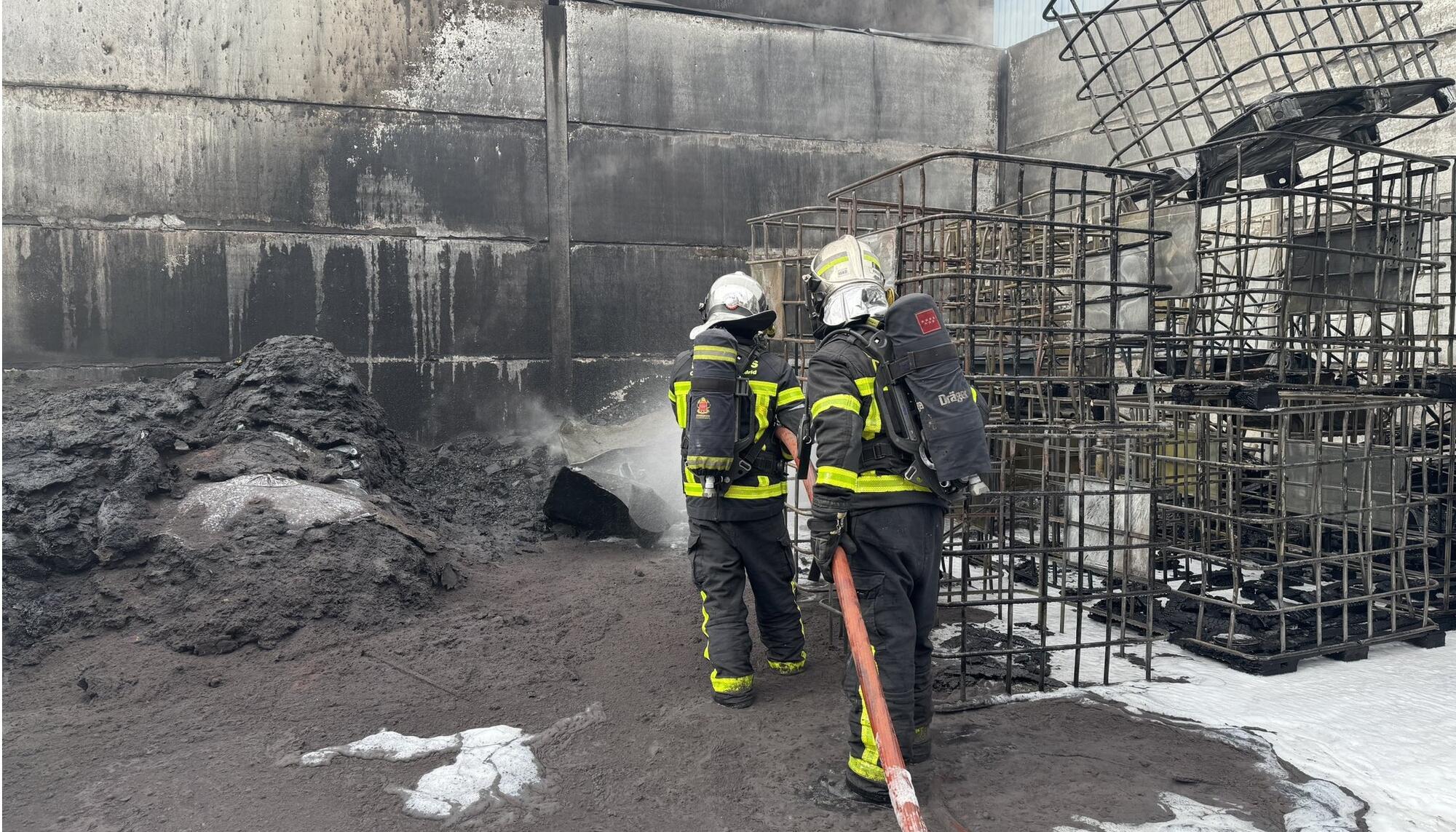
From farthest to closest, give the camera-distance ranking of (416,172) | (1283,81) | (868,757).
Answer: (416,172) → (1283,81) → (868,757)

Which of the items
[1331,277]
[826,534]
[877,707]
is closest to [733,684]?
[826,534]

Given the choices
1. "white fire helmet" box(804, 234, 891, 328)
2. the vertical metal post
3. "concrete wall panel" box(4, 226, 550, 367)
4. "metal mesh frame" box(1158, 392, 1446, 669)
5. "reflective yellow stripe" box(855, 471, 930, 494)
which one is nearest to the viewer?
"reflective yellow stripe" box(855, 471, 930, 494)

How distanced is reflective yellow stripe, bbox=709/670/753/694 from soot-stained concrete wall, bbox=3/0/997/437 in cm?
658

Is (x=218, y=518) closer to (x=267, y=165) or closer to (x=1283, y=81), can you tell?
(x=267, y=165)

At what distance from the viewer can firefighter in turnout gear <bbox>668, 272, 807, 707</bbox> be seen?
474 cm

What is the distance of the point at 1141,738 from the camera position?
165 inches

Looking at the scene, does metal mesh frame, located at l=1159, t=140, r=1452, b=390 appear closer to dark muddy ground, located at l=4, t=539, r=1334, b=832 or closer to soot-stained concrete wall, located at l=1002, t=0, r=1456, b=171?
dark muddy ground, located at l=4, t=539, r=1334, b=832

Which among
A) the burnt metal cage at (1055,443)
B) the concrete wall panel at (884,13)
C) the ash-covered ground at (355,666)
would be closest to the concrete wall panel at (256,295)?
the ash-covered ground at (355,666)

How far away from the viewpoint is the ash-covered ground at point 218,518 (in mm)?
5668

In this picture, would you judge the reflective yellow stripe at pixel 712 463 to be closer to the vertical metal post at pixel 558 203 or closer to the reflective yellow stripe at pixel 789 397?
the reflective yellow stripe at pixel 789 397

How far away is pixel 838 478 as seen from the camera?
370 cm

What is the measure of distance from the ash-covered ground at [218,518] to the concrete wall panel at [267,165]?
226 cm

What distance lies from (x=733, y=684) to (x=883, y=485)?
1562 mm

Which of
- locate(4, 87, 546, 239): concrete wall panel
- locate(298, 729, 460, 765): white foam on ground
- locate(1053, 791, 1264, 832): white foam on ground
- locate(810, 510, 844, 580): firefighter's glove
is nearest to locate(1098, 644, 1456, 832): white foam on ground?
locate(1053, 791, 1264, 832): white foam on ground
